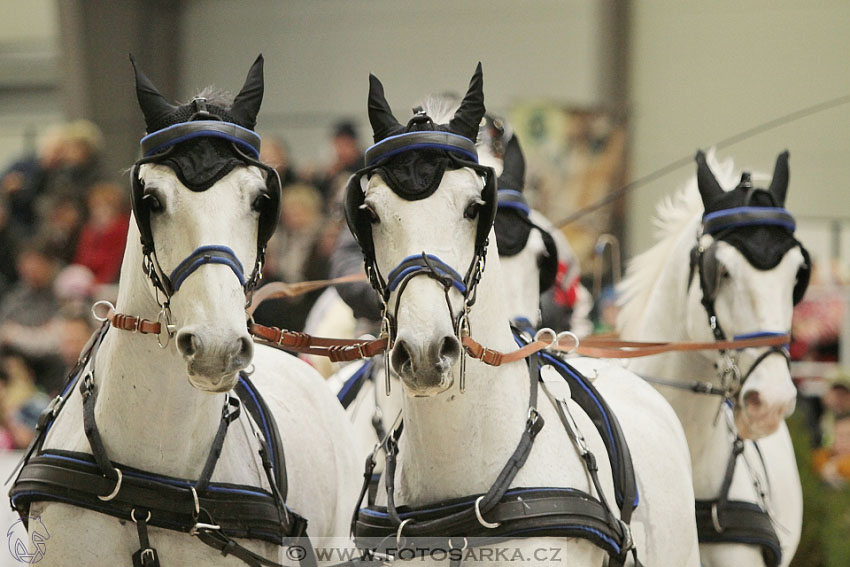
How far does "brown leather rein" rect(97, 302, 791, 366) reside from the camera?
3.00 meters

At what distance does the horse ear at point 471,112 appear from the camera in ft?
9.82

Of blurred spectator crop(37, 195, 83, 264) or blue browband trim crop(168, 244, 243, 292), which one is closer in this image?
blue browband trim crop(168, 244, 243, 292)

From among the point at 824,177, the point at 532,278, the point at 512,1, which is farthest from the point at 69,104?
the point at 532,278

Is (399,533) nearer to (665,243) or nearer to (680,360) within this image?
(680,360)

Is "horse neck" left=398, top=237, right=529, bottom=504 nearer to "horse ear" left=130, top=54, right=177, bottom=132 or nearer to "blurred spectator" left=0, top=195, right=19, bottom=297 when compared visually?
"horse ear" left=130, top=54, right=177, bottom=132

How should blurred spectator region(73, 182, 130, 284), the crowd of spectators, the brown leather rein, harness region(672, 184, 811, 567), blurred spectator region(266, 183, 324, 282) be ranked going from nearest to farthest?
1. the brown leather rein
2. harness region(672, 184, 811, 567)
3. the crowd of spectators
4. blurred spectator region(73, 182, 130, 284)
5. blurred spectator region(266, 183, 324, 282)

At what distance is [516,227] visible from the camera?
466cm

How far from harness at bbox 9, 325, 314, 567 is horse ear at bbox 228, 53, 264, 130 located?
2.46 feet

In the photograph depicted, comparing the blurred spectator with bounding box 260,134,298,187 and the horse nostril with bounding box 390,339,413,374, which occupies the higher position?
the blurred spectator with bounding box 260,134,298,187

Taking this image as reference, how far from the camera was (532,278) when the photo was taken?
477cm

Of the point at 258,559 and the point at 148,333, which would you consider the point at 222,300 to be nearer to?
the point at 148,333

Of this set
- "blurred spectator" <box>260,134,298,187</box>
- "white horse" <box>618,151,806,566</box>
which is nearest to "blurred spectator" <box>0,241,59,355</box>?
"blurred spectator" <box>260,134,298,187</box>

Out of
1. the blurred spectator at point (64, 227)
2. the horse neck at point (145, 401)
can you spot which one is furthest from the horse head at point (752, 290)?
the blurred spectator at point (64, 227)

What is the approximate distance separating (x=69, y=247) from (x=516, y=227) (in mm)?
5440
